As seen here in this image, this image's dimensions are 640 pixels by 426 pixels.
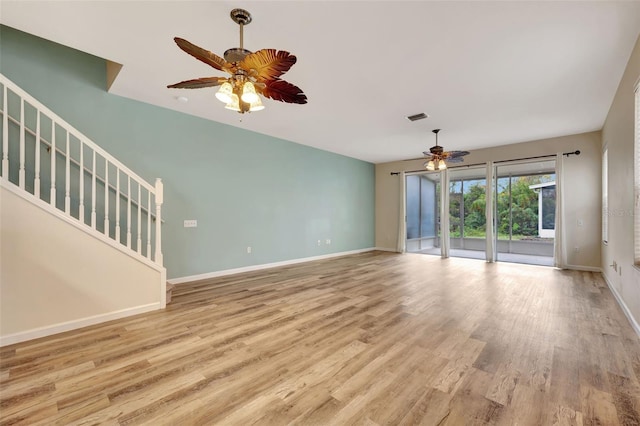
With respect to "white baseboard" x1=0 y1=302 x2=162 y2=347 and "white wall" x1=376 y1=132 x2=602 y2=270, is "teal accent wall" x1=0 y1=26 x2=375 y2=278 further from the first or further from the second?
"white wall" x1=376 y1=132 x2=602 y2=270

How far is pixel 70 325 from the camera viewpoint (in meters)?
2.86

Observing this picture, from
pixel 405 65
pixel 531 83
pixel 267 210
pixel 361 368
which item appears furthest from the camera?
pixel 267 210

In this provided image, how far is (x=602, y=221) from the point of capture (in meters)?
5.59

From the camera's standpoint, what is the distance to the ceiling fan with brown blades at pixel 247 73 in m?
2.06

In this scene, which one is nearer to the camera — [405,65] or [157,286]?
[405,65]

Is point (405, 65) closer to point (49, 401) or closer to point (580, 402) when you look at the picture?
point (580, 402)

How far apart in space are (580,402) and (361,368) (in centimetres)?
145

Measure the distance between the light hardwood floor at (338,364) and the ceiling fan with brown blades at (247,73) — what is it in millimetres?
2299

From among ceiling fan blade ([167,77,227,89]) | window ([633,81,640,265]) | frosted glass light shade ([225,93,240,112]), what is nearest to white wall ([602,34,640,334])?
window ([633,81,640,265])

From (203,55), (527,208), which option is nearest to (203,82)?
(203,55)

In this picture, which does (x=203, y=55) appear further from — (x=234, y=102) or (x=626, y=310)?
(x=626, y=310)

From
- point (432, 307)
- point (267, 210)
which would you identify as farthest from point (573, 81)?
point (267, 210)

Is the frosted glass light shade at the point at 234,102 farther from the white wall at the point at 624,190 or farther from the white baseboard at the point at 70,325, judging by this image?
the white wall at the point at 624,190

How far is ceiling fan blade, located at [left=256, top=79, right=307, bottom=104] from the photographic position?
2400mm
